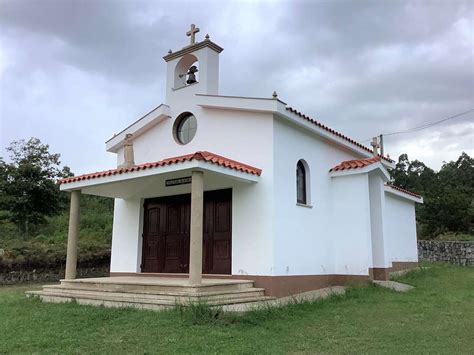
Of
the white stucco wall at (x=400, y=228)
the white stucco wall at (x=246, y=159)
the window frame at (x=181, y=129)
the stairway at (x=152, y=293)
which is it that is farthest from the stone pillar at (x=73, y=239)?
the white stucco wall at (x=400, y=228)

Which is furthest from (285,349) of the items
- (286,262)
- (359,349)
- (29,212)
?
(29,212)

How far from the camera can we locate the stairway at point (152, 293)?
28.4 feet

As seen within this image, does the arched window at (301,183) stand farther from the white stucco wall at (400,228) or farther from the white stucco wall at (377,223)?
the white stucco wall at (400,228)

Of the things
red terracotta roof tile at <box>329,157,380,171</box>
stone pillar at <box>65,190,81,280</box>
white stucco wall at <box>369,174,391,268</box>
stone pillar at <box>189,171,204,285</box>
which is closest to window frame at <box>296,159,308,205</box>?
red terracotta roof tile at <box>329,157,380,171</box>

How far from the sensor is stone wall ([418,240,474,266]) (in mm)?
22094

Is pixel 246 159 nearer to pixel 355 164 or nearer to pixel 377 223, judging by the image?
pixel 355 164

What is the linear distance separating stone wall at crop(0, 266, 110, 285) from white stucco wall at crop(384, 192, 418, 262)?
11.4 m

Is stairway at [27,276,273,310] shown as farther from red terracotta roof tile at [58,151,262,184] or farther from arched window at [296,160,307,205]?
arched window at [296,160,307,205]

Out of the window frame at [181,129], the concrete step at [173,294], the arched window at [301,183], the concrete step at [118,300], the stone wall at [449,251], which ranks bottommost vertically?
the concrete step at [118,300]

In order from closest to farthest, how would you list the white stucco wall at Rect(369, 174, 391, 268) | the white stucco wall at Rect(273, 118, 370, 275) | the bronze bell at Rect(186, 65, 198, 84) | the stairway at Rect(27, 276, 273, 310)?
the stairway at Rect(27, 276, 273, 310) < the white stucco wall at Rect(273, 118, 370, 275) < the bronze bell at Rect(186, 65, 198, 84) < the white stucco wall at Rect(369, 174, 391, 268)

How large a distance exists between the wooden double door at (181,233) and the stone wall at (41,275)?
5.85 m

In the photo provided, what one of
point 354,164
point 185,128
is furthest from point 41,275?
point 354,164

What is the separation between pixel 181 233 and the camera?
1274 cm

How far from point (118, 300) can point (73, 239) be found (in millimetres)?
3542
